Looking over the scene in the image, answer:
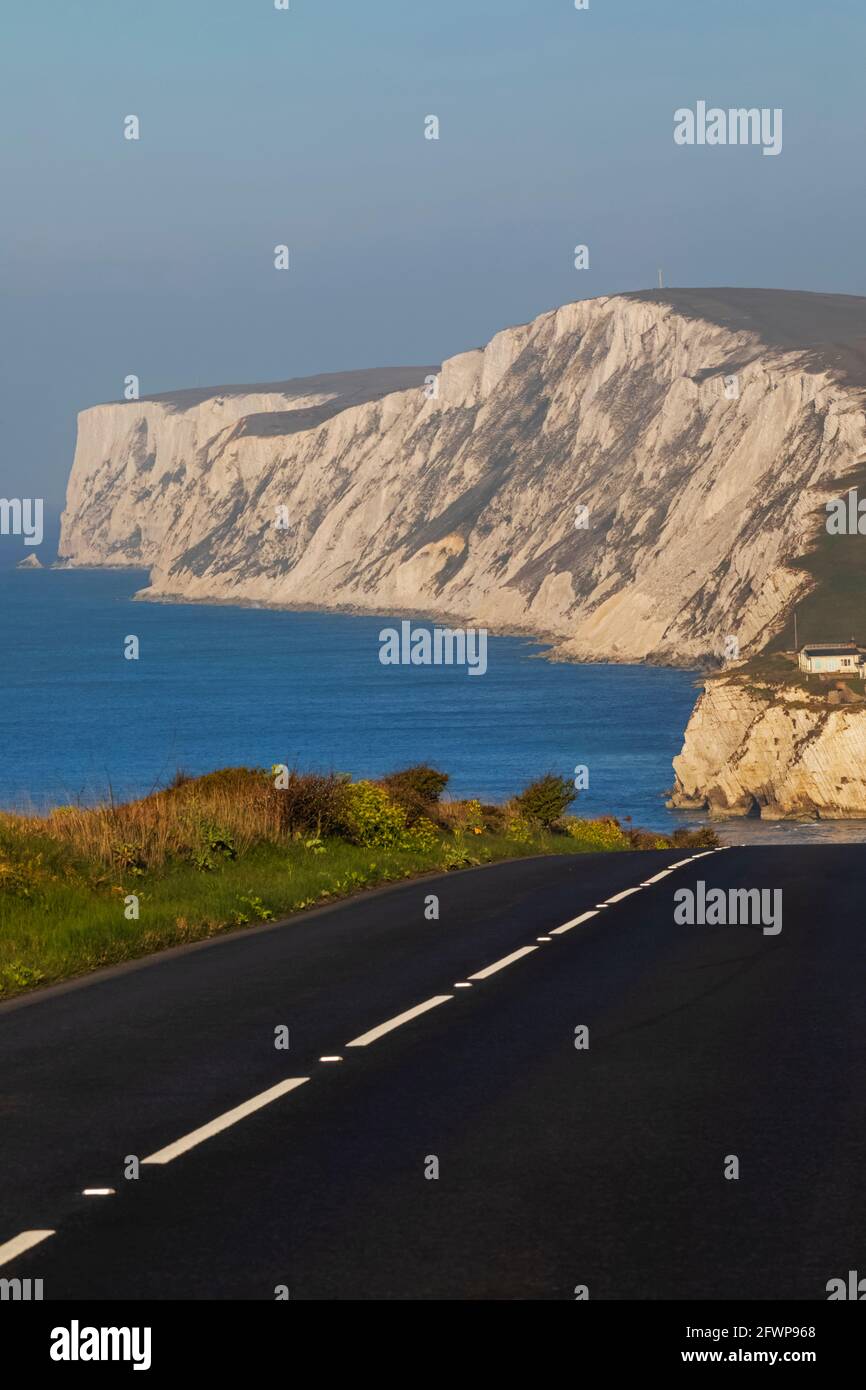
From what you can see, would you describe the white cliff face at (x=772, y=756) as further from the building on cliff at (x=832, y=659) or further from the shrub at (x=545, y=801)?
the shrub at (x=545, y=801)

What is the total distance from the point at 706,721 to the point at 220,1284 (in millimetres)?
118644

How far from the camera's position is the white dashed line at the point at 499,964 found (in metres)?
13.6

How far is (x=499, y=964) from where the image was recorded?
14258 mm

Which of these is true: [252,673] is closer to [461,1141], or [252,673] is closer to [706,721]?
[706,721]

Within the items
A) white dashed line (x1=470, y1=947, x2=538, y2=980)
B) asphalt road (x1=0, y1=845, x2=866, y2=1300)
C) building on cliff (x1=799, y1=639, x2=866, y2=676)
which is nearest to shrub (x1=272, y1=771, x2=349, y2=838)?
asphalt road (x1=0, y1=845, x2=866, y2=1300)

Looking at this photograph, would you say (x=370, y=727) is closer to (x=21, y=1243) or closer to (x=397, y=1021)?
(x=397, y=1021)

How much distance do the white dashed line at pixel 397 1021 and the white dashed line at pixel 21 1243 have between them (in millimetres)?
3824

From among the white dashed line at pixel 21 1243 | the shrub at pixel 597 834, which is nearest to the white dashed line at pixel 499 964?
the white dashed line at pixel 21 1243

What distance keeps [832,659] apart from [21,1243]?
5314 inches

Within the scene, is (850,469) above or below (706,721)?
above

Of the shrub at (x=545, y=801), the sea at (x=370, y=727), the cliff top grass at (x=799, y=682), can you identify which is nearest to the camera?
the shrub at (x=545, y=801)

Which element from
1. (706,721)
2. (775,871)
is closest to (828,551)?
(706,721)

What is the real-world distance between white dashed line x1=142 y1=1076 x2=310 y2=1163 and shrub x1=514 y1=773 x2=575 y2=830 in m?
32.1

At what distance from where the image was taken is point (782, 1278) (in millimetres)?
6410
